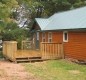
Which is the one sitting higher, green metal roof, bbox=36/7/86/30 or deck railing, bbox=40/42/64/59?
green metal roof, bbox=36/7/86/30

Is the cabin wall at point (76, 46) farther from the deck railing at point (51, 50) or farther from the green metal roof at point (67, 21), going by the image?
the green metal roof at point (67, 21)

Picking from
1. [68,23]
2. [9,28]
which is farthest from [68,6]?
[68,23]

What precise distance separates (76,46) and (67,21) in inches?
136

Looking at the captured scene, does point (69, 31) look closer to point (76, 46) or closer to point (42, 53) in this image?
point (76, 46)

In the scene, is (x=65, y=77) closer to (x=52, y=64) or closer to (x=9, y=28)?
(x=52, y=64)

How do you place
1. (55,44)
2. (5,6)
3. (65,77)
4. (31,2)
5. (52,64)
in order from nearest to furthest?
(65,77), (5,6), (52,64), (55,44), (31,2)

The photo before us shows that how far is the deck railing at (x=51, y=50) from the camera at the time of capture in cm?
2269


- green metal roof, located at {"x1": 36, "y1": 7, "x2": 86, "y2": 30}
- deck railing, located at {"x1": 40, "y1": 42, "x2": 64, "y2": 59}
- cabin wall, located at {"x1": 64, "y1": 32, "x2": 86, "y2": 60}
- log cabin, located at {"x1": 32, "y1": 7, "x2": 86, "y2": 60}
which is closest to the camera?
Result: cabin wall, located at {"x1": 64, "y1": 32, "x2": 86, "y2": 60}

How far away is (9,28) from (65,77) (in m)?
20.8

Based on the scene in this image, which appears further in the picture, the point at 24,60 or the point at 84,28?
the point at 24,60

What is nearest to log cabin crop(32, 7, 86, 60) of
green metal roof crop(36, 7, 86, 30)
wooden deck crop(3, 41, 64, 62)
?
green metal roof crop(36, 7, 86, 30)

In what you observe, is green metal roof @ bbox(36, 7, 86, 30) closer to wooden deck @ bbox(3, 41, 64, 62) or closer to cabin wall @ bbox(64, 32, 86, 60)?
cabin wall @ bbox(64, 32, 86, 60)

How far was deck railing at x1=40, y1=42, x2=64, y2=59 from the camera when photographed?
22688 millimetres

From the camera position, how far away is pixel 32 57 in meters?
22.5
